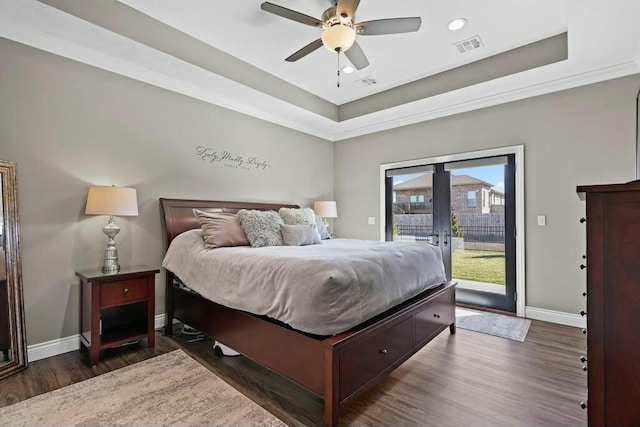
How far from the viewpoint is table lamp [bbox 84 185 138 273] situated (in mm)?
2627

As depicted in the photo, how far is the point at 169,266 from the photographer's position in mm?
3111

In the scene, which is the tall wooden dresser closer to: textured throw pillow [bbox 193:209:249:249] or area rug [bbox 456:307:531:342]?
area rug [bbox 456:307:531:342]

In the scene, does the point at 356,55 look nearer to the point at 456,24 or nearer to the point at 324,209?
the point at 456,24

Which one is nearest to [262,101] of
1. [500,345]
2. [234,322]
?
[234,322]

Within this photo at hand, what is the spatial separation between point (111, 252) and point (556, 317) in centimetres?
466

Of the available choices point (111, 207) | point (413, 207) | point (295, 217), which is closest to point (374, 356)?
point (295, 217)

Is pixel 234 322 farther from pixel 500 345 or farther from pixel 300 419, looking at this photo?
pixel 500 345

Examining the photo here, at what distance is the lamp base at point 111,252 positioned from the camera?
8.99ft

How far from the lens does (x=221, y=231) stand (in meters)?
2.98

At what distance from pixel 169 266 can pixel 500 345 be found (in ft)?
10.8

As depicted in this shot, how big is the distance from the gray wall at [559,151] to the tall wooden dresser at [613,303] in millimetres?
2608

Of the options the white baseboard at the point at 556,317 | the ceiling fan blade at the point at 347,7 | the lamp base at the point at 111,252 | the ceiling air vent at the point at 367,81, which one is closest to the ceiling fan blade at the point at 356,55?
the ceiling fan blade at the point at 347,7

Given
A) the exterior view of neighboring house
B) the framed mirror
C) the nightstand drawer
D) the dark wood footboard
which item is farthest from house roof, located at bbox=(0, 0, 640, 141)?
the dark wood footboard

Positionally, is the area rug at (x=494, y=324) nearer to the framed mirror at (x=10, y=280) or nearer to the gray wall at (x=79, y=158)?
the gray wall at (x=79, y=158)
